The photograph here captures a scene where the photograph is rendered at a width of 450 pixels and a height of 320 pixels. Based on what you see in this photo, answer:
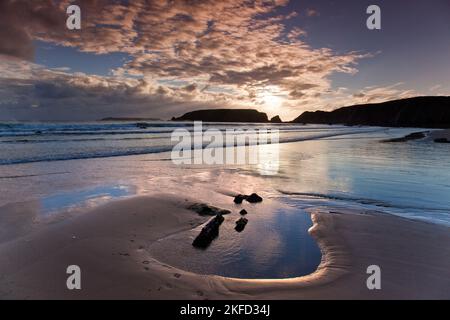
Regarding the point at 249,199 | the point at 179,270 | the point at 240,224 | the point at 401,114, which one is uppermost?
the point at 401,114

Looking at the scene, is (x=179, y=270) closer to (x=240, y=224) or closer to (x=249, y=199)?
(x=240, y=224)

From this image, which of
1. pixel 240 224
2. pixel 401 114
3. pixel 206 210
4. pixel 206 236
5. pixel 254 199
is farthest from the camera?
pixel 401 114

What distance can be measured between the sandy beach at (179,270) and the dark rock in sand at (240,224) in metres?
0.83

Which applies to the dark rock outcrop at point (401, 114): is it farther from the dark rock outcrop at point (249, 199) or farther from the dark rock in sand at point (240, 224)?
the dark rock in sand at point (240, 224)

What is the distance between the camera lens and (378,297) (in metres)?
3.22

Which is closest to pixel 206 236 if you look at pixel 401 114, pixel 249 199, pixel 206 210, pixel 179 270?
pixel 179 270

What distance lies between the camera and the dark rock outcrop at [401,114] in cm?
9531

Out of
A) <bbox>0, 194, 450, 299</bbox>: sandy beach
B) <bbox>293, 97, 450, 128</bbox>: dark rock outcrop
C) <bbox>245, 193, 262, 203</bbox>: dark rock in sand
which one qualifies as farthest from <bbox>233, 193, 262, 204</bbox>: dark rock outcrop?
<bbox>293, 97, 450, 128</bbox>: dark rock outcrop

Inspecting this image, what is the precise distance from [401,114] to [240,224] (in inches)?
4875

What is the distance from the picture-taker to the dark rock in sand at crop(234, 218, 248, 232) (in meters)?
5.10

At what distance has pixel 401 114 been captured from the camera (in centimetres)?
10762

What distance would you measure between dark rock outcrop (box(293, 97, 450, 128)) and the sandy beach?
85338mm
